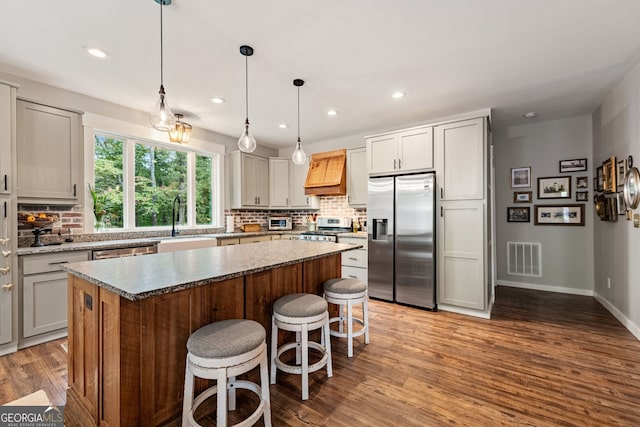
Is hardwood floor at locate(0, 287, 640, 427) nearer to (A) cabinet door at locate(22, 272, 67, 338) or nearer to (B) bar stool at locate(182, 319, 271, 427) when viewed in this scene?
(A) cabinet door at locate(22, 272, 67, 338)

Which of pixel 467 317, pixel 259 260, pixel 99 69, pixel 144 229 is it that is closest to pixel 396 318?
pixel 467 317

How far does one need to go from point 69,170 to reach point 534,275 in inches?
254

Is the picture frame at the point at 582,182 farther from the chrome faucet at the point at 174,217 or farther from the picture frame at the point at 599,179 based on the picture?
the chrome faucet at the point at 174,217

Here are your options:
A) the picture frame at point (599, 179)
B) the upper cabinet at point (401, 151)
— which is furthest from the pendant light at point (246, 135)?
the picture frame at point (599, 179)

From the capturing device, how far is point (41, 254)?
8.49 ft

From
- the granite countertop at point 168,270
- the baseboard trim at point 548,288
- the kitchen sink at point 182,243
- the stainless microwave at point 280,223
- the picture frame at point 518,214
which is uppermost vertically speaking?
the picture frame at point 518,214

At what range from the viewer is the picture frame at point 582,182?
405 cm

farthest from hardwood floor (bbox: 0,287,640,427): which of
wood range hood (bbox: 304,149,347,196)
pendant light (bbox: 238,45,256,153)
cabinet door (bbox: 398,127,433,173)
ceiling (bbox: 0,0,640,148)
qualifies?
ceiling (bbox: 0,0,640,148)

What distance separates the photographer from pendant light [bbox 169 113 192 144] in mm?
3847

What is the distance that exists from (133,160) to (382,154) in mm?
3406

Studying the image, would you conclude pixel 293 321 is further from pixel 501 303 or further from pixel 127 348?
pixel 501 303

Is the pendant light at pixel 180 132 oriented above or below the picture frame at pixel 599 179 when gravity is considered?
above

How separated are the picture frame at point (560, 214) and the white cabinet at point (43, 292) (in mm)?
6010

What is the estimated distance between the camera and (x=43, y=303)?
2.63 meters
